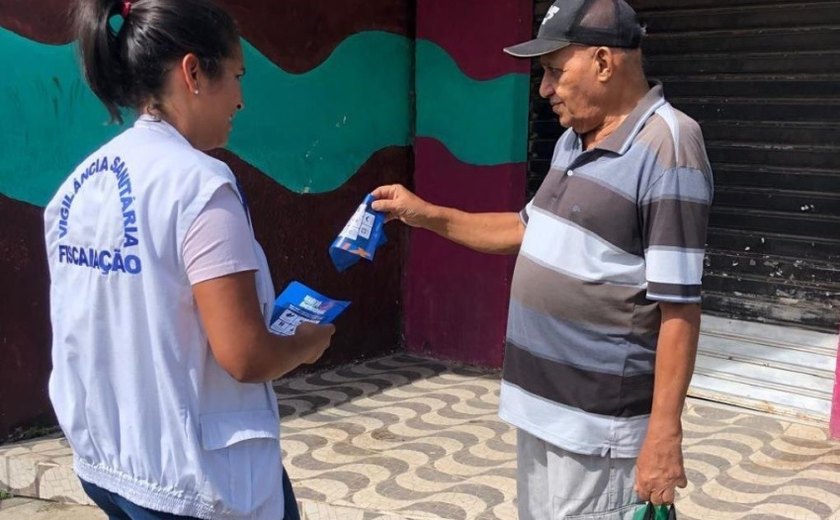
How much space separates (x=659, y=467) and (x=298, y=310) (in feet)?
2.87

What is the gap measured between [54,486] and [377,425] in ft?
5.01

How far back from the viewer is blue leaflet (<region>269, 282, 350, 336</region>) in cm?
172

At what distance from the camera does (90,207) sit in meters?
1.60

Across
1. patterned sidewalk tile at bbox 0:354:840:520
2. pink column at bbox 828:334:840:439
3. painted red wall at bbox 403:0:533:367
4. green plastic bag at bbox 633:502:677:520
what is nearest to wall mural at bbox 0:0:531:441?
painted red wall at bbox 403:0:533:367

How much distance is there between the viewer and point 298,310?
1750 millimetres

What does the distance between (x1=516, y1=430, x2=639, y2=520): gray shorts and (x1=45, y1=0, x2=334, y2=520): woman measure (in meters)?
0.78

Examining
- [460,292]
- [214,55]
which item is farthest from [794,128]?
[214,55]

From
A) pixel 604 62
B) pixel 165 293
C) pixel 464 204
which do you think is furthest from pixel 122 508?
pixel 464 204

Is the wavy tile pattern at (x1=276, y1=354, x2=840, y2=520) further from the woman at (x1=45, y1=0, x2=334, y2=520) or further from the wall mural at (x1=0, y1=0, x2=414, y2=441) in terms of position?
the woman at (x1=45, y1=0, x2=334, y2=520)

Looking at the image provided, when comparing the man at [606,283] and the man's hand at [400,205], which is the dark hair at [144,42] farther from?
the man's hand at [400,205]

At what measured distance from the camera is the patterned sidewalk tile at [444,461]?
11.9 ft

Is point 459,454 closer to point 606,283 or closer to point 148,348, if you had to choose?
point 606,283

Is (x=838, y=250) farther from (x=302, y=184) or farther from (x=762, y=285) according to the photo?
(x=302, y=184)

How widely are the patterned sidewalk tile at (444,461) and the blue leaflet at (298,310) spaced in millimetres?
1927
